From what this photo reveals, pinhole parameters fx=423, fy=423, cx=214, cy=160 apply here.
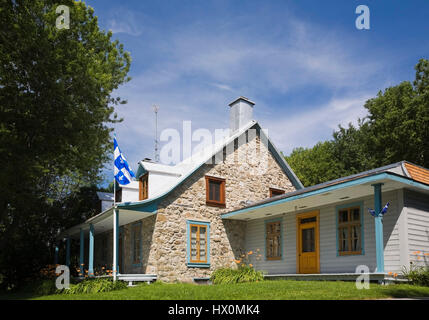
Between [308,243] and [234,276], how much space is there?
2883mm

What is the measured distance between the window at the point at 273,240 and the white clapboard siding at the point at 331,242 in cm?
19

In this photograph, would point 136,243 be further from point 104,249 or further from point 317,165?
point 317,165

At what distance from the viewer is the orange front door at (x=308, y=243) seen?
14.5 meters

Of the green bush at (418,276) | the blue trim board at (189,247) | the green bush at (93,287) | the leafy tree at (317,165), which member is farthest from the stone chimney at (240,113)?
the leafy tree at (317,165)

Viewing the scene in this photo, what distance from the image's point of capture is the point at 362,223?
1288cm

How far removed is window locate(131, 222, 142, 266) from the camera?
16.7 metres

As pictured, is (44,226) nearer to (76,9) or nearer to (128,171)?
(128,171)

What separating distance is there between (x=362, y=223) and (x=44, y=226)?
57.6 ft

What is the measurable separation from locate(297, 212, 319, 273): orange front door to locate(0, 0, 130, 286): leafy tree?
8199mm

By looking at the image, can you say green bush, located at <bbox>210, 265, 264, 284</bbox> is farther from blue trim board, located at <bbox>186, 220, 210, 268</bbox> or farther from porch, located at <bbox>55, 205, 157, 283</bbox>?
porch, located at <bbox>55, 205, 157, 283</bbox>

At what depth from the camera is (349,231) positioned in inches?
530

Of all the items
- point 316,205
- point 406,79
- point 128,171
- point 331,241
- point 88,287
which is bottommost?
point 88,287

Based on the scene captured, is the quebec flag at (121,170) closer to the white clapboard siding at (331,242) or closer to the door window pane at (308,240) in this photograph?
the white clapboard siding at (331,242)
